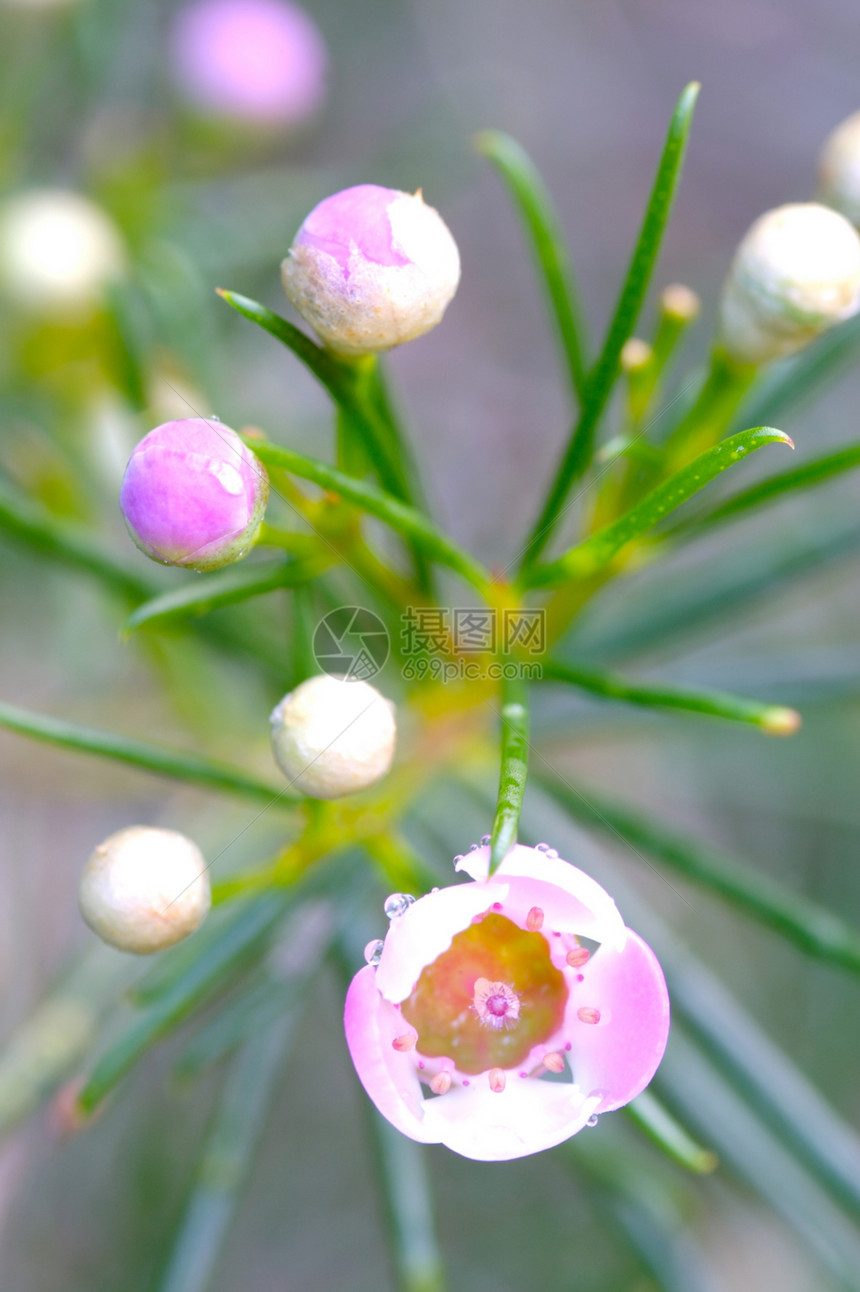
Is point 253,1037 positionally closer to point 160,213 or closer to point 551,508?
point 551,508

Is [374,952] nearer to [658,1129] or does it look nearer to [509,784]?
[509,784]

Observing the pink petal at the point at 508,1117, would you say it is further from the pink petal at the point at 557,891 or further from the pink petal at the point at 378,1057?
the pink petal at the point at 557,891

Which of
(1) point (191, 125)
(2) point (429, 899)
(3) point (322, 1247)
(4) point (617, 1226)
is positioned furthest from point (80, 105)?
(3) point (322, 1247)

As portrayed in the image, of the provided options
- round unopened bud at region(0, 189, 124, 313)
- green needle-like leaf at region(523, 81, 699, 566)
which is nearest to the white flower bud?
green needle-like leaf at region(523, 81, 699, 566)

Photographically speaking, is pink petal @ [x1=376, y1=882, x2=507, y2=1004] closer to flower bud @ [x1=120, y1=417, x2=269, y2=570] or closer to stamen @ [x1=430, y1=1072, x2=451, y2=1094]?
stamen @ [x1=430, y1=1072, x2=451, y2=1094]

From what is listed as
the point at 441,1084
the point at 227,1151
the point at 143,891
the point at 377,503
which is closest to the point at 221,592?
the point at 377,503
